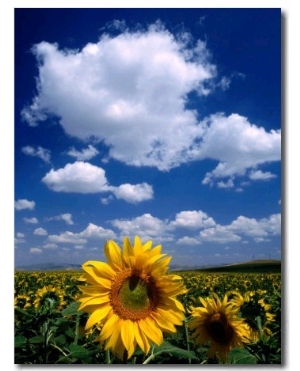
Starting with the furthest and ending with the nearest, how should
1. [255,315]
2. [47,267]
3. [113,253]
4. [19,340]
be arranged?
[47,267] < [19,340] < [255,315] < [113,253]

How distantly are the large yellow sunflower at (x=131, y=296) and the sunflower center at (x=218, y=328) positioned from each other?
551 millimetres

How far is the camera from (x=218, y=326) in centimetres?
246

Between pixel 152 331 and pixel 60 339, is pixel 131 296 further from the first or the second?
pixel 60 339

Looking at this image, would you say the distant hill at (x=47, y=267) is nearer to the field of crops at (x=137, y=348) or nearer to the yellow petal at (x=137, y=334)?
the field of crops at (x=137, y=348)

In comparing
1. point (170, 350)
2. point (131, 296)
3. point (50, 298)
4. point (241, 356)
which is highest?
point (131, 296)

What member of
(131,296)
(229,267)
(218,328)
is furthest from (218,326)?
(131,296)

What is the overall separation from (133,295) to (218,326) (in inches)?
28.3

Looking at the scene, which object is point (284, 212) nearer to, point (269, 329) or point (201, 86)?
point (269, 329)

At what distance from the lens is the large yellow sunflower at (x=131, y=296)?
1859mm

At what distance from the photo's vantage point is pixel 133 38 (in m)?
2.96

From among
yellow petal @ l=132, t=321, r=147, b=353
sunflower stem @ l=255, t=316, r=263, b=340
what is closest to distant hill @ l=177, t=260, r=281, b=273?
sunflower stem @ l=255, t=316, r=263, b=340

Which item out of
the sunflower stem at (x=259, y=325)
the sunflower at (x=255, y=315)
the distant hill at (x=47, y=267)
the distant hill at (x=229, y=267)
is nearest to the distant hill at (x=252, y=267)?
the distant hill at (x=229, y=267)

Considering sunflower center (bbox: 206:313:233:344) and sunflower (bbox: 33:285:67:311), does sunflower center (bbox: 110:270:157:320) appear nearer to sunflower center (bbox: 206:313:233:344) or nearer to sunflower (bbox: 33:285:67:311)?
sunflower center (bbox: 206:313:233:344)

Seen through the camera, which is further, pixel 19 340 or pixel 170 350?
pixel 19 340
